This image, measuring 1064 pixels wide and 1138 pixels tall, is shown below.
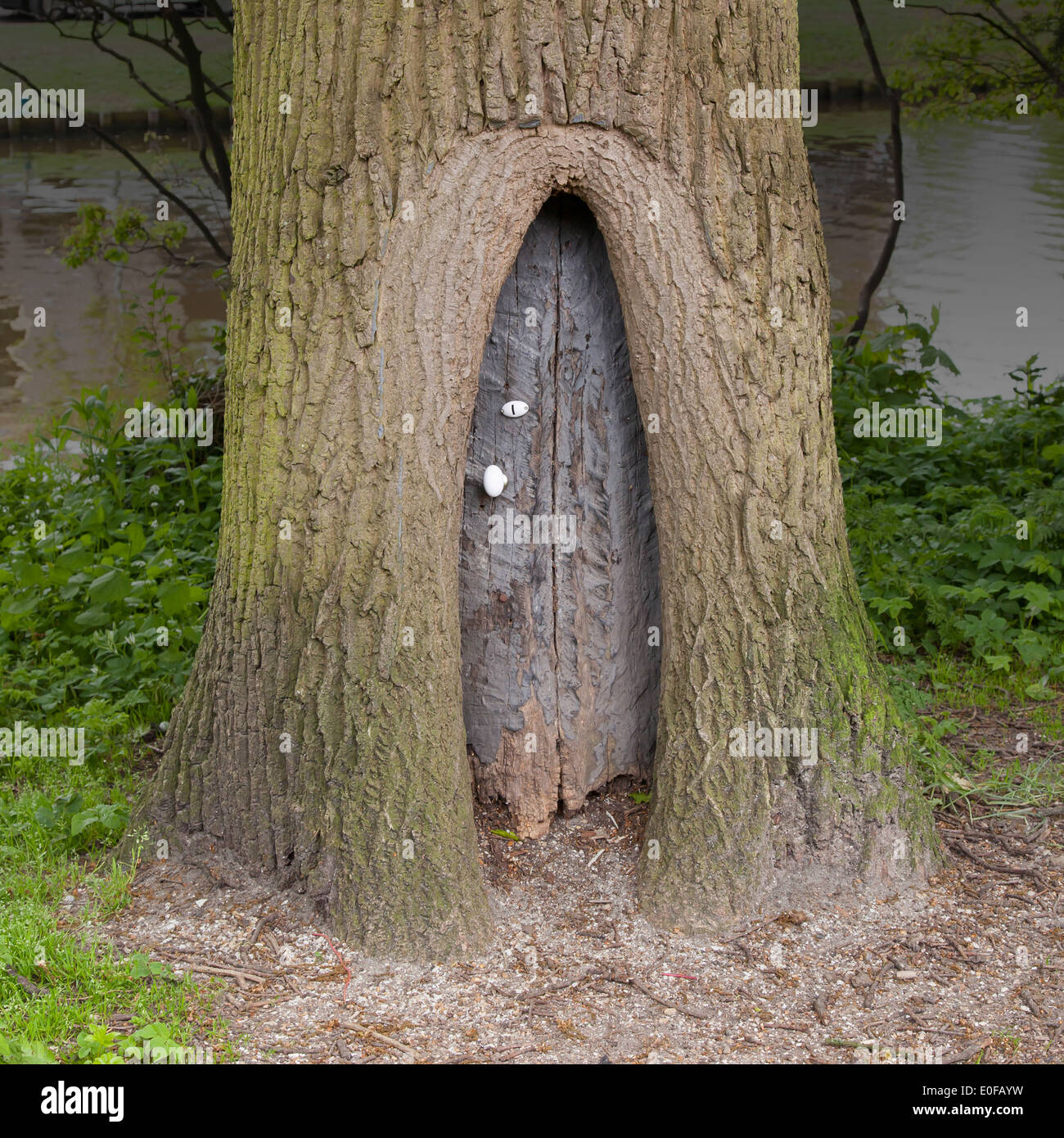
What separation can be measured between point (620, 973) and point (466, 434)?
1.45 m

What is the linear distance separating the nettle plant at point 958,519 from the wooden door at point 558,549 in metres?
1.67

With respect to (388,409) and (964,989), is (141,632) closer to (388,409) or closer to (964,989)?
(388,409)

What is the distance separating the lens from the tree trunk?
2871 millimetres

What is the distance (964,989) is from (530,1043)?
1095mm

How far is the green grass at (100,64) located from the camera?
→ 22391 millimetres

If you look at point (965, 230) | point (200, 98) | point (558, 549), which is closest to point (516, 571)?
point (558, 549)

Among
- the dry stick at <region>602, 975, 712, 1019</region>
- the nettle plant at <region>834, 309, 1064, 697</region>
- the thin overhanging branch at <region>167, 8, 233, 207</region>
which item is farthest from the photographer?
the thin overhanging branch at <region>167, 8, 233, 207</region>

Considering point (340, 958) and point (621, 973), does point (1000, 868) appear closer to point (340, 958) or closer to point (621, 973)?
point (621, 973)

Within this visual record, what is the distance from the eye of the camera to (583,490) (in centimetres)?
335

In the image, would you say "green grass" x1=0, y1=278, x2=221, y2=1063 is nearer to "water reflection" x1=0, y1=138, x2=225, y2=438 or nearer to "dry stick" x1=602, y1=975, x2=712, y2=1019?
"dry stick" x1=602, y1=975, x2=712, y2=1019

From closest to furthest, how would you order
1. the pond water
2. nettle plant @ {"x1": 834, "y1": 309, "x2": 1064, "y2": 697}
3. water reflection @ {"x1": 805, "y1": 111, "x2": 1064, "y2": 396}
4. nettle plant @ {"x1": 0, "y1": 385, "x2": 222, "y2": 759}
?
nettle plant @ {"x1": 0, "y1": 385, "x2": 222, "y2": 759} < nettle plant @ {"x1": 834, "y1": 309, "x2": 1064, "y2": 697} < the pond water < water reflection @ {"x1": 805, "y1": 111, "x2": 1064, "y2": 396}

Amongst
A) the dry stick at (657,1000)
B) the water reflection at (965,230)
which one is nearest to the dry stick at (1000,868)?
the dry stick at (657,1000)

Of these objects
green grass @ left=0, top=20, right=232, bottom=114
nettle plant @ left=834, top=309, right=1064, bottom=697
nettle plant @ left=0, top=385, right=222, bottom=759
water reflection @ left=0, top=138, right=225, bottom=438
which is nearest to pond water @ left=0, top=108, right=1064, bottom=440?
water reflection @ left=0, top=138, right=225, bottom=438

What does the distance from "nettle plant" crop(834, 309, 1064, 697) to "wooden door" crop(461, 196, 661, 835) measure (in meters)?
1.67
